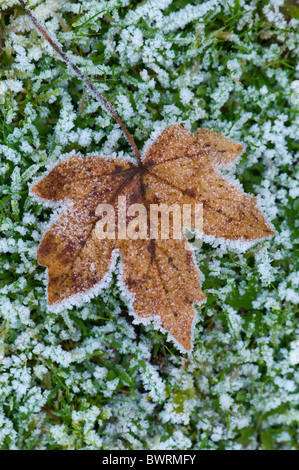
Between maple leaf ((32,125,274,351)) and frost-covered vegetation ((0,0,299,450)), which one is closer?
maple leaf ((32,125,274,351))

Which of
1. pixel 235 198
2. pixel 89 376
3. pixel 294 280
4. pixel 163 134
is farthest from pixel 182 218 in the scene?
pixel 89 376

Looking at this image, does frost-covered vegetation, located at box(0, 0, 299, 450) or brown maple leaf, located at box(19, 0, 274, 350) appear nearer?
brown maple leaf, located at box(19, 0, 274, 350)

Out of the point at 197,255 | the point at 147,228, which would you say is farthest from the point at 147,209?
the point at 197,255

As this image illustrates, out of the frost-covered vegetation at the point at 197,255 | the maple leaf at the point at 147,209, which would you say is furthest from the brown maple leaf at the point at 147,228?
the frost-covered vegetation at the point at 197,255

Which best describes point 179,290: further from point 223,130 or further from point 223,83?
point 223,83

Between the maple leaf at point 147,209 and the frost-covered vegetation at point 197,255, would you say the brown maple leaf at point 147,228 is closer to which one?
the maple leaf at point 147,209

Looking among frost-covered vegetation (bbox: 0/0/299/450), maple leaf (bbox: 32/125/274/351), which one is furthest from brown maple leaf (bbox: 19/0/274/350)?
frost-covered vegetation (bbox: 0/0/299/450)

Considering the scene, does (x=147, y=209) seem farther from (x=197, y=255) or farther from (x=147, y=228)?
(x=197, y=255)

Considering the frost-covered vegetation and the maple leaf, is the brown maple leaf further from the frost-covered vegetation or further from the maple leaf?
the frost-covered vegetation
